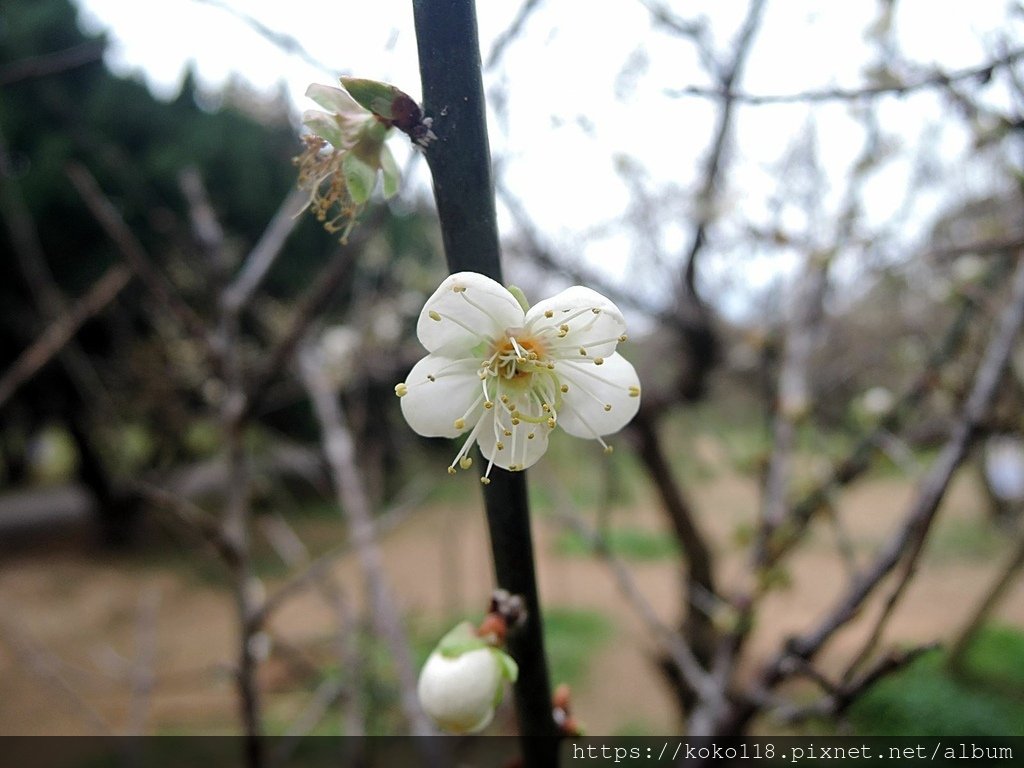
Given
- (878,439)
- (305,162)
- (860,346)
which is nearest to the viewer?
(305,162)

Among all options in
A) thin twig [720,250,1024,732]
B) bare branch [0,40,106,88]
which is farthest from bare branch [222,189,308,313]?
thin twig [720,250,1024,732]

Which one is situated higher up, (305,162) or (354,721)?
(305,162)

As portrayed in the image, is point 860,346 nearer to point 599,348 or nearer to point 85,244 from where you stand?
point 599,348

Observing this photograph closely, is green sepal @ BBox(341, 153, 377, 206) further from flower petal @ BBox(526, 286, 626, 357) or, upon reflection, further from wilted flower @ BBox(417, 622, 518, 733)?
wilted flower @ BBox(417, 622, 518, 733)

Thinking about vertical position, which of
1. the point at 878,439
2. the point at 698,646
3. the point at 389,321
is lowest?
the point at 698,646

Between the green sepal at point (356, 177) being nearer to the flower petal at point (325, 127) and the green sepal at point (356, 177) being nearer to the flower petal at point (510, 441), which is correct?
the flower petal at point (325, 127)

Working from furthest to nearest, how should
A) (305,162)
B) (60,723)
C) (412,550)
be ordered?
1. (412,550)
2. (60,723)
3. (305,162)

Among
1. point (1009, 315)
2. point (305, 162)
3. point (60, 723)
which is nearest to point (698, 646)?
point (1009, 315)

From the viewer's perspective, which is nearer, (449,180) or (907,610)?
(449,180)

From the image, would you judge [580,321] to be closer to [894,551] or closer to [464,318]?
[464,318]
